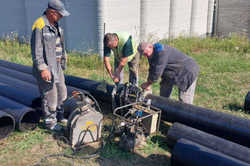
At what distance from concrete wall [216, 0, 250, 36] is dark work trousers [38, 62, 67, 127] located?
32.2ft

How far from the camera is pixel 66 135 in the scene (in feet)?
13.2

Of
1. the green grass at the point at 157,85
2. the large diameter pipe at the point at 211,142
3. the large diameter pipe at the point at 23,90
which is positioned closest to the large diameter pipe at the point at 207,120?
the large diameter pipe at the point at 211,142

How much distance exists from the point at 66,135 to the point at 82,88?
4.52ft

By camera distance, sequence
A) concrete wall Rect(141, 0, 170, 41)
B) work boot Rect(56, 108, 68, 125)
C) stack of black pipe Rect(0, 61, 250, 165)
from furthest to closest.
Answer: concrete wall Rect(141, 0, 170, 41) < work boot Rect(56, 108, 68, 125) < stack of black pipe Rect(0, 61, 250, 165)

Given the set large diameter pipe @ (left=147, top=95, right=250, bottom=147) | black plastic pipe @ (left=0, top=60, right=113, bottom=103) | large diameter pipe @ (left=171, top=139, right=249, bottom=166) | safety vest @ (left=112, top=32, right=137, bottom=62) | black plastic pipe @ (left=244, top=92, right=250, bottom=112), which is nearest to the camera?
large diameter pipe @ (left=171, top=139, right=249, bottom=166)

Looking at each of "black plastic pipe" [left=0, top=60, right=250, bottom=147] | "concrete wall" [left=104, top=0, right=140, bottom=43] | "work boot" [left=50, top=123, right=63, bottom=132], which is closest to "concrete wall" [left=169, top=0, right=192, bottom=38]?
"concrete wall" [left=104, top=0, right=140, bottom=43]

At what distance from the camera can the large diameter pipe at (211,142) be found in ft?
10.4

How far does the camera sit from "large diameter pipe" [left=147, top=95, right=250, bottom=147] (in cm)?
364

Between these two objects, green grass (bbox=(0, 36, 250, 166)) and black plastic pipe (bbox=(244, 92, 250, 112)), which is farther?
black plastic pipe (bbox=(244, 92, 250, 112))

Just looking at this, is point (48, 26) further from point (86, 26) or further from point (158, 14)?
point (158, 14)

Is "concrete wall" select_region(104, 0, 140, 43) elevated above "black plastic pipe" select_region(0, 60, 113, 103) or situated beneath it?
elevated above

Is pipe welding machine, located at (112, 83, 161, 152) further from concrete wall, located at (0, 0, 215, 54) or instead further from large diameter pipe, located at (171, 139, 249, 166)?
concrete wall, located at (0, 0, 215, 54)

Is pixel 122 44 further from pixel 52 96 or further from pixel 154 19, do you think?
pixel 154 19

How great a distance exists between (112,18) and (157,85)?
111 inches
